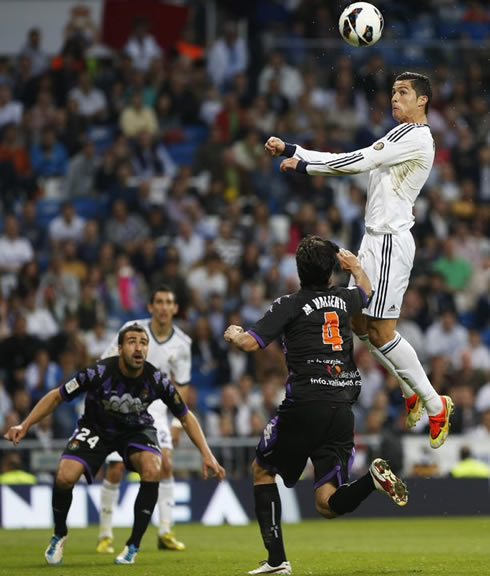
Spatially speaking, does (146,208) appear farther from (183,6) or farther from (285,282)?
(183,6)

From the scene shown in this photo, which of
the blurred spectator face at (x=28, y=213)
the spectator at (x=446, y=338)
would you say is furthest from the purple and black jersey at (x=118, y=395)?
the spectator at (x=446, y=338)

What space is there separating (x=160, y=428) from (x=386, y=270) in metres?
3.74

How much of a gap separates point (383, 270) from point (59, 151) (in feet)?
40.4

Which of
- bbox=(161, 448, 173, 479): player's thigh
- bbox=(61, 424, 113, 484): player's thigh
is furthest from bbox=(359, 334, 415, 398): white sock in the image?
bbox=(161, 448, 173, 479): player's thigh

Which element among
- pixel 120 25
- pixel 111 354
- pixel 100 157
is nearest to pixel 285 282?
pixel 100 157

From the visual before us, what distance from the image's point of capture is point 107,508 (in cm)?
1244

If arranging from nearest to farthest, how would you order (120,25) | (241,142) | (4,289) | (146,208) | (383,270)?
(383,270) < (4,289) < (146,208) < (241,142) < (120,25)

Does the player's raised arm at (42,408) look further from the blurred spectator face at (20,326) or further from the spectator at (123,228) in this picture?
the spectator at (123,228)

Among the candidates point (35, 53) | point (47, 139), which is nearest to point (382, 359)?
point (47, 139)

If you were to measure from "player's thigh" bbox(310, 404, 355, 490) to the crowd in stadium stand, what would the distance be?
28.7ft

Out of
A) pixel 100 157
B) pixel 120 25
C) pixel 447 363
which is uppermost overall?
pixel 120 25

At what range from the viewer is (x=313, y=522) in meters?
17.2

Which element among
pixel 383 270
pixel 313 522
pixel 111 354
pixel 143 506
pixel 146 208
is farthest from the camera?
pixel 146 208

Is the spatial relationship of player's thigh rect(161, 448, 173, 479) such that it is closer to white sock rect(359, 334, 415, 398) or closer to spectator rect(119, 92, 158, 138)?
white sock rect(359, 334, 415, 398)
